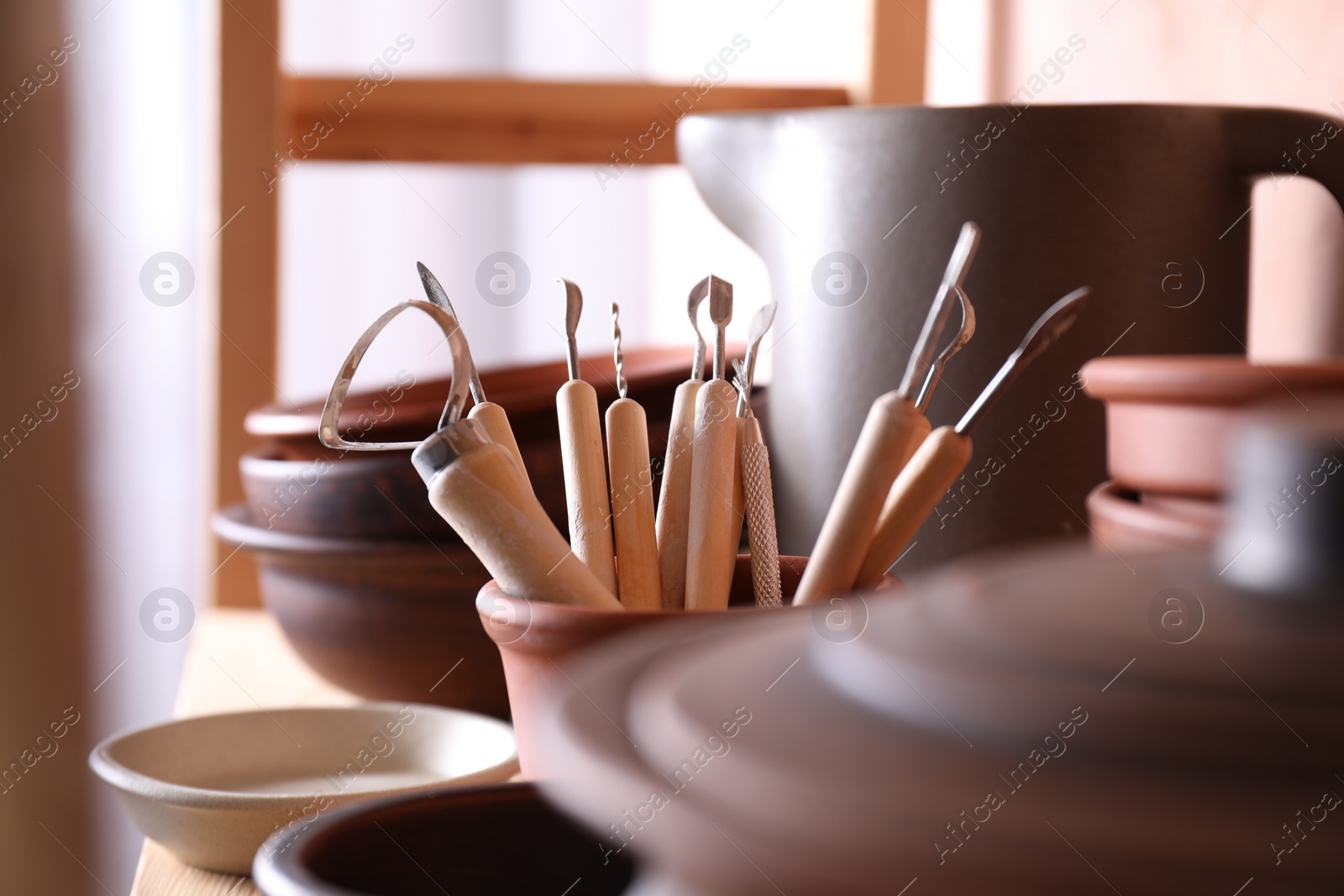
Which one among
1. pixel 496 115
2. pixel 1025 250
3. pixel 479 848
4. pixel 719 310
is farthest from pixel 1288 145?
pixel 496 115

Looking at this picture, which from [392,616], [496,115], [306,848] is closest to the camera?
[306,848]

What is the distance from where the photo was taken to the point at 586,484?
0.34m

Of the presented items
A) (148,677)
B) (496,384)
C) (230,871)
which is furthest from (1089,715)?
(148,677)

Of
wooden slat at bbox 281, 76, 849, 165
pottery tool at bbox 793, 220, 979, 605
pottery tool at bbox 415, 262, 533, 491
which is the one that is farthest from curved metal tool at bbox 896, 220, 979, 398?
wooden slat at bbox 281, 76, 849, 165

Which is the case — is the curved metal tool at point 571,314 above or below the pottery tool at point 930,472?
above

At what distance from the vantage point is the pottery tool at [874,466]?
30cm

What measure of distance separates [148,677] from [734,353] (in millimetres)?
915

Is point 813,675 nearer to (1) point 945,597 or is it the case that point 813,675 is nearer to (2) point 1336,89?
(1) point 945,597

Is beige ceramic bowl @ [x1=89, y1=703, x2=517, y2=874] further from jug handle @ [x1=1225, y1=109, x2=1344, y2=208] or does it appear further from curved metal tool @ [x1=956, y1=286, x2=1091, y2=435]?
jug handle @ [x1=1225, y1=109, x2=1344, y2=208]

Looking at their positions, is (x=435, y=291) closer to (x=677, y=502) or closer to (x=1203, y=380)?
(x=677, y=502)

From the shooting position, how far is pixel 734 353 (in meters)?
0.56

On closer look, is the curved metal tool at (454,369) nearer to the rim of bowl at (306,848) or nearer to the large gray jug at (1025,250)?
the rim of bowl at (306,848)

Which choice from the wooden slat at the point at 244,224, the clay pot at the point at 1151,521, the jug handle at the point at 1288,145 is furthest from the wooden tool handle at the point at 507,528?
the wooden slat at the point at 244,224

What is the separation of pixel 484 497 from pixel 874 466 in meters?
0.09
